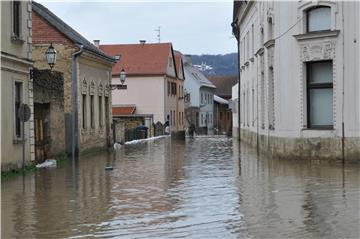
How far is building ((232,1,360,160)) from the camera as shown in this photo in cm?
2086

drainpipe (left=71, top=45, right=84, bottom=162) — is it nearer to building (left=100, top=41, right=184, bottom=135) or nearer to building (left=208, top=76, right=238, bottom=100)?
building (left=100, top=41, right=184, bottom=135)

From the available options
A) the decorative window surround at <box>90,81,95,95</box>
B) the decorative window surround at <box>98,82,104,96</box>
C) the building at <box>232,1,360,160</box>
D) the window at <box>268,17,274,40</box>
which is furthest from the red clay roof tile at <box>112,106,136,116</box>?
the building at <box>232,1,360,160</box>

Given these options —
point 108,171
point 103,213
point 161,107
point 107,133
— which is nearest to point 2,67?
point 108,171

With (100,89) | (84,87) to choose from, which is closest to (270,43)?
(84,87)

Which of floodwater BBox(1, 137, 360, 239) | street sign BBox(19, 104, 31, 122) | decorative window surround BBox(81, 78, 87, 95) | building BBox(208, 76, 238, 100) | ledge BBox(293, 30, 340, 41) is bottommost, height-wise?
floodwater BBox(1, 137, 360, 239)

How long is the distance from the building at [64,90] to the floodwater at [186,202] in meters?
5.61

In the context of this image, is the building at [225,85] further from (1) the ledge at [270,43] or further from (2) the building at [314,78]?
(2) the building at [314,78]

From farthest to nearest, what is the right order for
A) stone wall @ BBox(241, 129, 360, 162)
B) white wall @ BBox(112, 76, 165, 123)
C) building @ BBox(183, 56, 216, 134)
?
building @ BBox(183, 56, 216, 134) → white wall @ BBox(112, 76, 165, 123) → stone wall @ BBox(241, 129, 360, 162)

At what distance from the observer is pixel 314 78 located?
72.6ft

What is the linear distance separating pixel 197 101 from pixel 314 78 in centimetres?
5706

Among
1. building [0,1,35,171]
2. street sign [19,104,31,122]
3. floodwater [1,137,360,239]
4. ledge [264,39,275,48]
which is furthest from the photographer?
ledge [264,39,275,48]

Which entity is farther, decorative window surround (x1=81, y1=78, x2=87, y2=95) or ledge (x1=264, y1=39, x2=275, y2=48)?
decorative window surround (x1=81, y1=78, x2=87, y2=95)

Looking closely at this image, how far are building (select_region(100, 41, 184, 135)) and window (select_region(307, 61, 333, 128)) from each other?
37608 mm

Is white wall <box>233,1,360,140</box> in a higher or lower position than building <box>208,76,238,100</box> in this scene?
lower
